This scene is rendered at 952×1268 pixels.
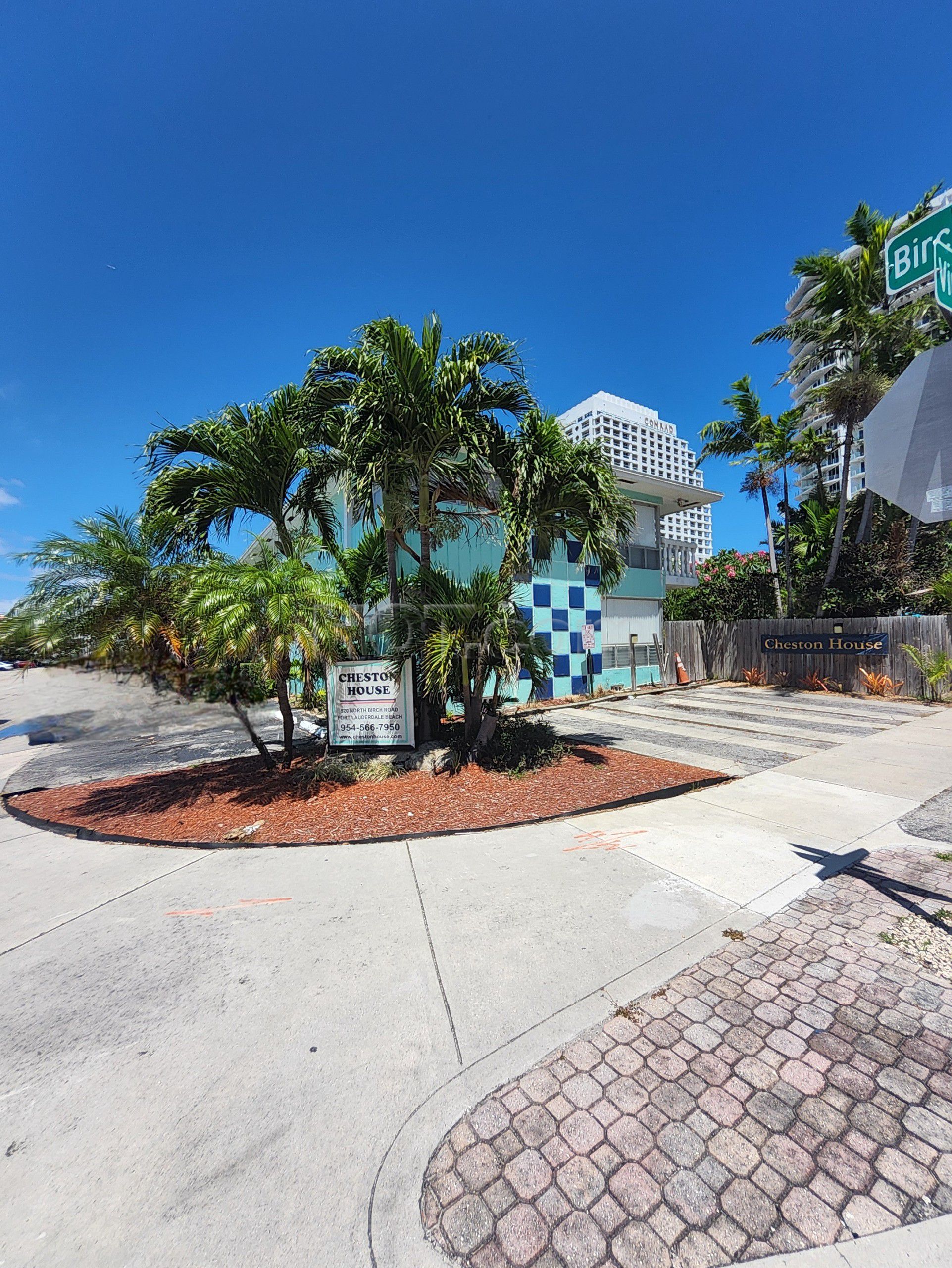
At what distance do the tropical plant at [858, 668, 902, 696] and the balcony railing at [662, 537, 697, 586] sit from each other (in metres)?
6.84

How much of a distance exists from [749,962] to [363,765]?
5181 mm

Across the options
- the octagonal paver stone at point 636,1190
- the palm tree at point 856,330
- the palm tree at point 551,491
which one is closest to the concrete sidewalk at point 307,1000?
the octagonal paver stone at point 636,1190

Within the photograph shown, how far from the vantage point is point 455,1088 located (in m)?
2.19

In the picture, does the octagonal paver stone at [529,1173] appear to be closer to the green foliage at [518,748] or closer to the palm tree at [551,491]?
the green foliage at [518,748]

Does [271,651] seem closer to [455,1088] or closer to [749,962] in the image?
[455,1088]

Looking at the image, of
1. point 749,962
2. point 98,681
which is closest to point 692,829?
point 749,962

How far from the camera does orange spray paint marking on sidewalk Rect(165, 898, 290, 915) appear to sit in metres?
3.80

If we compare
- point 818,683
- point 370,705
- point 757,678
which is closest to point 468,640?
point 370,705

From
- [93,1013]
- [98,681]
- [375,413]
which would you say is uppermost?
[375,413]

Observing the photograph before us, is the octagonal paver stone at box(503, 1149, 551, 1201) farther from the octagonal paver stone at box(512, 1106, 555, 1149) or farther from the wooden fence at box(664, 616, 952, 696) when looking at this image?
the wooden fence at box(664, 616, 952, 696)

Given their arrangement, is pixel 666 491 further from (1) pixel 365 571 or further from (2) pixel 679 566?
(2) pixel 679 566

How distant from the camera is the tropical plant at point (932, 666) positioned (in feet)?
41.6

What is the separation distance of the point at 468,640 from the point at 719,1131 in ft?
17.7

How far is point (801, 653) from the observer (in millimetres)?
16062
